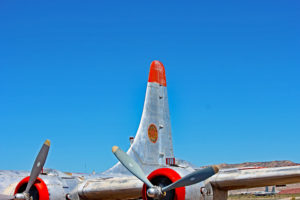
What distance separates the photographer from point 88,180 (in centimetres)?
1642

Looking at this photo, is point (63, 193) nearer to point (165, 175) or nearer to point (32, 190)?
point (32, 190)

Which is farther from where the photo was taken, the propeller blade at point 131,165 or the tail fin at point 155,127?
the tail fin at point 155,127

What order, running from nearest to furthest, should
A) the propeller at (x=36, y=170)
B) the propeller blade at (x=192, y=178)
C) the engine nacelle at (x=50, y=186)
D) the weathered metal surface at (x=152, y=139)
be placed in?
the propeller blade at (x=192, y=178)
the propeller at (x=36, y=170)
the engine nacelle at (x=50, y=186)
the weathered metal surface at (x=152, y=139)

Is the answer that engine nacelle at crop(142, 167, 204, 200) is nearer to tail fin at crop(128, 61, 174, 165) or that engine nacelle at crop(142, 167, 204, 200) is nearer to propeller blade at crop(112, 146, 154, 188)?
propeller blade at crop(112, 146, 154, 188)

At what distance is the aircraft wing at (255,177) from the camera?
1445 centimetres

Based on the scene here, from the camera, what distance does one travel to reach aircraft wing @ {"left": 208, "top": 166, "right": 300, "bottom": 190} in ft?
47.4

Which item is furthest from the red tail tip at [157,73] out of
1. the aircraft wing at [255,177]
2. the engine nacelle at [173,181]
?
the aircraft wing at [255,177]

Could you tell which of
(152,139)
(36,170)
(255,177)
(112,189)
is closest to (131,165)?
(112,189)

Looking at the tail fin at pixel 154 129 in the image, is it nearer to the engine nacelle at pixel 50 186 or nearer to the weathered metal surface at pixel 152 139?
the weathered metal surface at pixel 152 139

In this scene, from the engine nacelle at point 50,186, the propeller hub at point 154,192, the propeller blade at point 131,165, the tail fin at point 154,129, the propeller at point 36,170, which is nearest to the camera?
the propeller hub at point 154,192

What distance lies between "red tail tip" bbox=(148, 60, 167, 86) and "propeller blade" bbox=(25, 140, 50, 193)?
641 cm

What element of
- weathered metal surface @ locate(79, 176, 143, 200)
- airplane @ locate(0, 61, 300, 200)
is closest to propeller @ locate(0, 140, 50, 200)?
airplane @ locate(0, 61, 300, 200)

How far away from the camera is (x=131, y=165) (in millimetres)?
14742

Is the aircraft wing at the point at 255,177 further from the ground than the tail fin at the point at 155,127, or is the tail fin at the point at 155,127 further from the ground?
the tail fin at the point at 155,127
